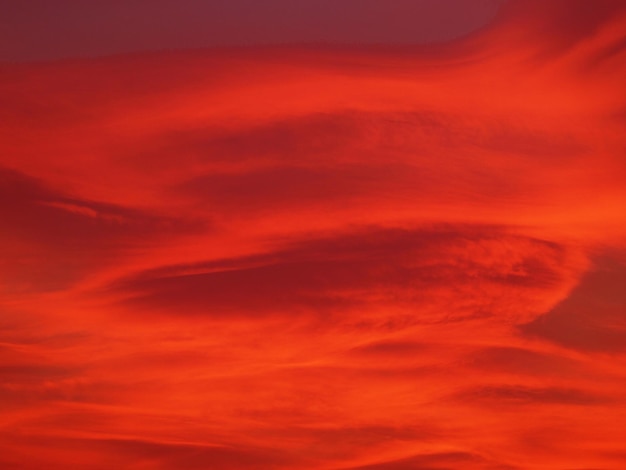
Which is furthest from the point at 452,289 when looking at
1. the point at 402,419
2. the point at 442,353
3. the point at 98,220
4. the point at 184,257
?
the point at 98,220

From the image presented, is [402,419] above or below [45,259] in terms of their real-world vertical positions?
below

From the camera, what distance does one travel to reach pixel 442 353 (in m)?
10.6

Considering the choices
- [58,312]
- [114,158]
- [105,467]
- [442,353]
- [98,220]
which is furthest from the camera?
[105,467]

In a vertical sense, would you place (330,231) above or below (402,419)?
above

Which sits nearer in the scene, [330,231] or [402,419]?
[330,231]

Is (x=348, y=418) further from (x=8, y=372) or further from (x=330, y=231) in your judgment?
(x=8, y=372)

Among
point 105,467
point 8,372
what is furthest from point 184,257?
point 105,467

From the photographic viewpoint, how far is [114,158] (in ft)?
27.5

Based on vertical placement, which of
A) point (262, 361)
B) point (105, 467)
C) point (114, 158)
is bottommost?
point (105, 467)

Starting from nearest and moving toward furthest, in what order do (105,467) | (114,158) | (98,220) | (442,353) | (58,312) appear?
(114,158), (98,220), (58,312), (442,353), (105,467)

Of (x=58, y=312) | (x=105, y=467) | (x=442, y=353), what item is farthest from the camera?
(x=105, y=467)

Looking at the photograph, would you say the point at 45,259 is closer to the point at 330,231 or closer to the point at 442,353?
the point at 330,231

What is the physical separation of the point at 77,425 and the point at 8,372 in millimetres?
1060

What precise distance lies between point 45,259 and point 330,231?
284 cm
